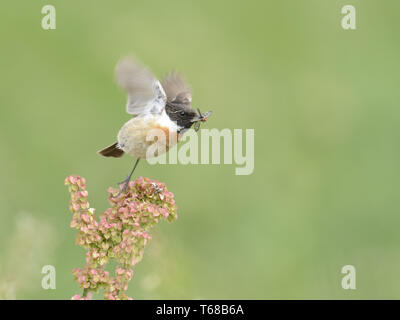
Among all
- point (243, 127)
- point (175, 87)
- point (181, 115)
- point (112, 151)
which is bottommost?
point (112, 151)

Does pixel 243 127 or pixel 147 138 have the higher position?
pixel 243 127

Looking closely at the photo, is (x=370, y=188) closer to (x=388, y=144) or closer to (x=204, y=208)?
(x=388, y=144)

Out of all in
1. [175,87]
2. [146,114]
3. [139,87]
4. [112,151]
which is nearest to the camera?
[139,87]

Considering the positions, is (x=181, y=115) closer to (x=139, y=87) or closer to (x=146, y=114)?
(x=146, y=114)

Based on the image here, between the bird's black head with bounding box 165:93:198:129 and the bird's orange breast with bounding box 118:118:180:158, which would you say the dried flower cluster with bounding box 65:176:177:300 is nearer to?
the bird's orange breast with bounding box 118:118:180:158

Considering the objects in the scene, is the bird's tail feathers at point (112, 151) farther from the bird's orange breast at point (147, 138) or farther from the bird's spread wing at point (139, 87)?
the bird's spread wing at point (139, 87)

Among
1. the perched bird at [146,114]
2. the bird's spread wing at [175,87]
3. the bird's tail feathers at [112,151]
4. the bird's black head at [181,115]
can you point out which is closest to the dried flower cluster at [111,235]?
the perched bird at [146,114]

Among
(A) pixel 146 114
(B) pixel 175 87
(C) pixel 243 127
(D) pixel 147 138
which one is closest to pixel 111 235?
(D) pixel 147 138
